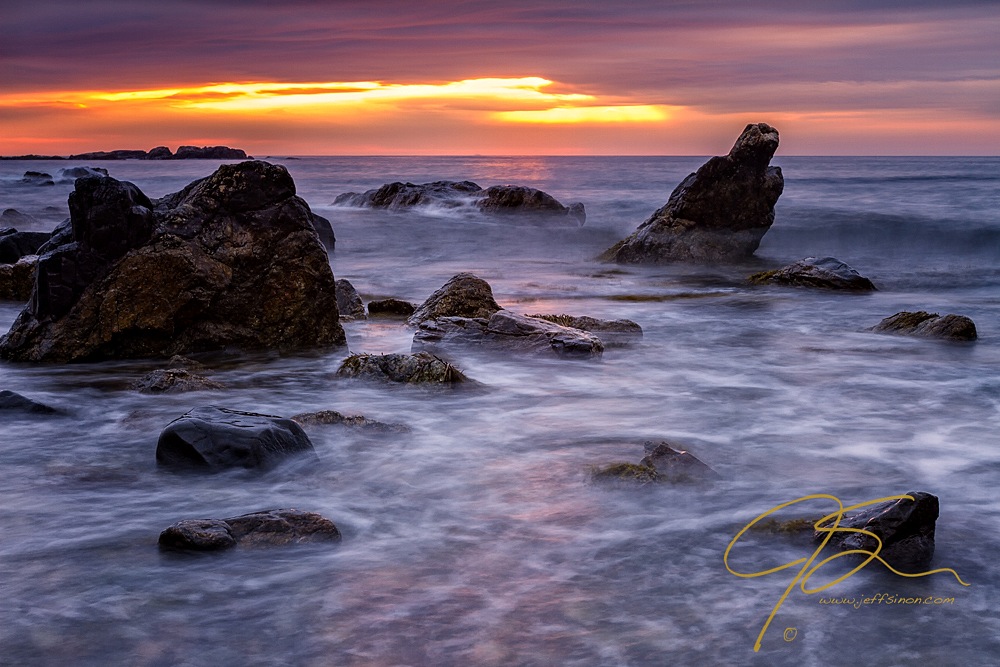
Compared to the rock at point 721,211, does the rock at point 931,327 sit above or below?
below

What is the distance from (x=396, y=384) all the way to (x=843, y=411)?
10.9 ft

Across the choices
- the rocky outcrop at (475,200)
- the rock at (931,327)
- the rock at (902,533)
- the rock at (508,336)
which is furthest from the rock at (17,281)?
the rocky outcrop at (475,200)

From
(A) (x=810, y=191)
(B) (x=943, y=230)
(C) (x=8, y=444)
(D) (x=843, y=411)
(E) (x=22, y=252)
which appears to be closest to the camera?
(C) (x=8, y=444)

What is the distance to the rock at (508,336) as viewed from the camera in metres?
9.22

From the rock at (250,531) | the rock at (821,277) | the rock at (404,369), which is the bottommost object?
the rock at (250,531)

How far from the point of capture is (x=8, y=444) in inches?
244

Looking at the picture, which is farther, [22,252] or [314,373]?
[22,252]

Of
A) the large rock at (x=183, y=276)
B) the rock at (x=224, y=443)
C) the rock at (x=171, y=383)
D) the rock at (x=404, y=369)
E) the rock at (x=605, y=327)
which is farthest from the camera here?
the rock at (x=605, y=327)

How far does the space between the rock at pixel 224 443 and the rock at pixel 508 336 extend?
3748mm

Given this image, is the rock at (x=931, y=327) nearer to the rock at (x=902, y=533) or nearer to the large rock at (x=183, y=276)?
the large rock at (x=183, y=276)

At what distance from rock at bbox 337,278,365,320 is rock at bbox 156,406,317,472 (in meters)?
5.36

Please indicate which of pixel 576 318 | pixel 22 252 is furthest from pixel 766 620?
pixel 22 252

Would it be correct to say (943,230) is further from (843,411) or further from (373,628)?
(373,628)

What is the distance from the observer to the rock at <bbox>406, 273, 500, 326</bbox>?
10.4 metres
